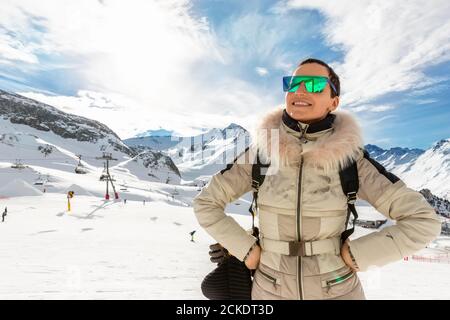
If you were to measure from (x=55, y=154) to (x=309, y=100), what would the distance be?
141882 mm

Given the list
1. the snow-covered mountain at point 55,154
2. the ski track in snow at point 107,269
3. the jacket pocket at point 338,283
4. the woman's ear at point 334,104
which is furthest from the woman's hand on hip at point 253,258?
the snow-covered mountain at point 55,154

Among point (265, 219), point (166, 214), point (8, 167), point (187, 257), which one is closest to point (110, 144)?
point (8, 167)

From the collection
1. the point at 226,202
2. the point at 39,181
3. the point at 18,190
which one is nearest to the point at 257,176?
the point at 226,202

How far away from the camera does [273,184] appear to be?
103 inches

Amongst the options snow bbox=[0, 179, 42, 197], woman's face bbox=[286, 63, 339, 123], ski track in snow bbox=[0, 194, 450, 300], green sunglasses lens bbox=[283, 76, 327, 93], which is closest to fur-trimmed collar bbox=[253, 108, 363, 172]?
woman's face bbox=[286, 63, 339, 123]

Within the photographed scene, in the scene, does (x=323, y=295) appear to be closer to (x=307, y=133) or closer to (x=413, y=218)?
(x=413, y=218)

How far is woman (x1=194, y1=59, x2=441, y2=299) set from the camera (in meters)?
2.41

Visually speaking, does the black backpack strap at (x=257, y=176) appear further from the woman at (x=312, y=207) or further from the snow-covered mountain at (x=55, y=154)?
the snow-covered mountain at (x=55, y=154)

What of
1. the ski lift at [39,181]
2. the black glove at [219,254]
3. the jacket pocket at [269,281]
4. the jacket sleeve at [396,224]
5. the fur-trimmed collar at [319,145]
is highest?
the ski lift at [39,181]

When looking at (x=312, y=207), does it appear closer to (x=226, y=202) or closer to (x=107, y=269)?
(x=226, y=202)

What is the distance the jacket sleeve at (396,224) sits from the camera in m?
2.32

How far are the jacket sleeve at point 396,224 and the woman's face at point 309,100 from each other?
563mm

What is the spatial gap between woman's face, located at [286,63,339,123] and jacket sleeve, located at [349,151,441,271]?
56 cm

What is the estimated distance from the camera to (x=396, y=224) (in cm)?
238
